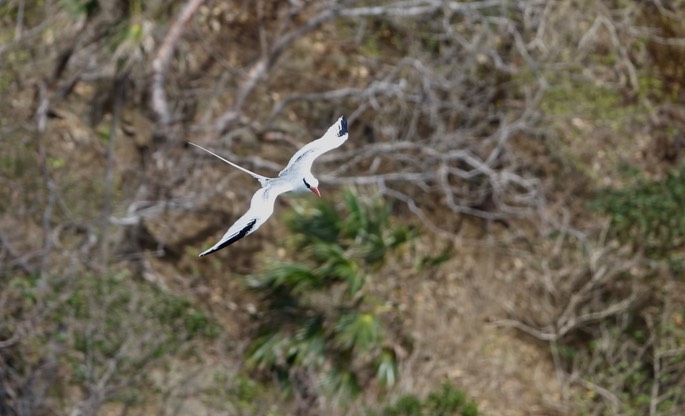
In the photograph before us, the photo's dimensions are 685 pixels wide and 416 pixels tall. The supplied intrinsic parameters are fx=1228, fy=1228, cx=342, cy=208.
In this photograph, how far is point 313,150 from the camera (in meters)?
4.15

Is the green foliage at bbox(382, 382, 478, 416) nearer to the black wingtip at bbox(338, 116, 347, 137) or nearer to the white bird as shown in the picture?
the black wingtip at bbox(338, 116, 347, 137)

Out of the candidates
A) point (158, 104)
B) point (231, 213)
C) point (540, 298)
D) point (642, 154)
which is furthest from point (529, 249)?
point (158, 104)

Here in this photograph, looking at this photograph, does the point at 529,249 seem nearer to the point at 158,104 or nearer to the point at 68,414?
the point at 158,104

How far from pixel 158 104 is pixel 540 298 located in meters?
4.64

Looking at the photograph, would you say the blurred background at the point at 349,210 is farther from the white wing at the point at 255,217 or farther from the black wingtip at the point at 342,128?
the white wing at the point at 255,217

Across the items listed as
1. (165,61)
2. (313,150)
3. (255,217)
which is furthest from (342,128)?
(165,61)

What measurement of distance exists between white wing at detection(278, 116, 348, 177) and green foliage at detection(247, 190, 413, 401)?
18.5 ft

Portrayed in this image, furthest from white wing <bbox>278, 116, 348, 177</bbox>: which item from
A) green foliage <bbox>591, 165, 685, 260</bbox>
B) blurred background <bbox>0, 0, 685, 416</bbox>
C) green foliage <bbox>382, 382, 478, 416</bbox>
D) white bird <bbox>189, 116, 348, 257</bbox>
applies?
green foliage <bbox>591, 165, 685, 260</bbox>

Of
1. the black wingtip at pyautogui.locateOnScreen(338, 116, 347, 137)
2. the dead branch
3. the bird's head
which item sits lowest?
the dead branch

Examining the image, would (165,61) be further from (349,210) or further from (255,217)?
(255,217)

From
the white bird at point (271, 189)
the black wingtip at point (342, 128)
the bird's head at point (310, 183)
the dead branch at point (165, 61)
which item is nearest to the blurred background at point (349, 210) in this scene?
the dead branch at point (165, 61)

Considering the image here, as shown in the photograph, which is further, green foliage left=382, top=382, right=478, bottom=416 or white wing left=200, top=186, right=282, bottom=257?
green foliage left=382, top=382, right=478, bottom=416

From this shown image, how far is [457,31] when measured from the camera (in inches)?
527

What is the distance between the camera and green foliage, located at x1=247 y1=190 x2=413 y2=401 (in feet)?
33.6
